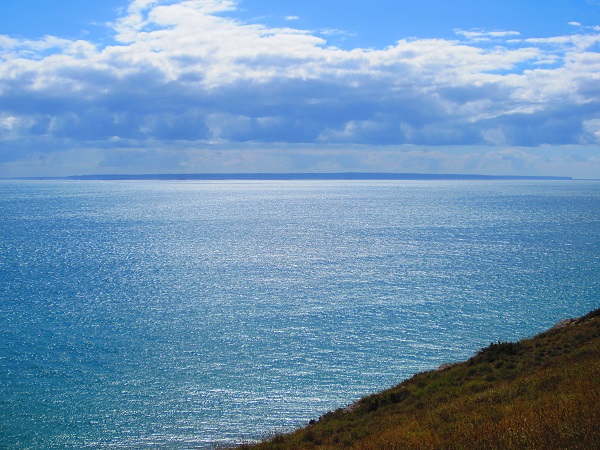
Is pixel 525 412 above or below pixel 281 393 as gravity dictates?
above

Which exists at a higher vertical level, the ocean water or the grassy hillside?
the grassy hillside

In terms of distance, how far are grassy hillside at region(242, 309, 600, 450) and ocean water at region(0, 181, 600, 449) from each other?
7.24 m

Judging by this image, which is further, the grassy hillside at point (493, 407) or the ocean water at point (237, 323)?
the ocean water at point (237, 323)

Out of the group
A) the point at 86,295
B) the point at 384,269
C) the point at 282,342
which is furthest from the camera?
the point at 384,269

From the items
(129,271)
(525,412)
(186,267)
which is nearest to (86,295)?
(129,271)

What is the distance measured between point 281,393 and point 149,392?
8572 mm

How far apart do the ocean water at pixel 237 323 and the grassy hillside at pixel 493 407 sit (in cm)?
724

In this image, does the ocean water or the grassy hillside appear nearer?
the grassy hillside

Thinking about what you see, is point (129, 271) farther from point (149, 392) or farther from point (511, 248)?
point (511, 248)

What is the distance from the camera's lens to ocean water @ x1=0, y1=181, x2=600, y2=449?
31.5 metres

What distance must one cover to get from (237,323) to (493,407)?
111 ft

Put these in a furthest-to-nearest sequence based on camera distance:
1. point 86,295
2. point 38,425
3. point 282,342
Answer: point 86,295 → point 282,342 → point 38,425

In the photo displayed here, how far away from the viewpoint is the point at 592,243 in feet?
338

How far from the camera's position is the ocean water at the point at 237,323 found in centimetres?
3145
